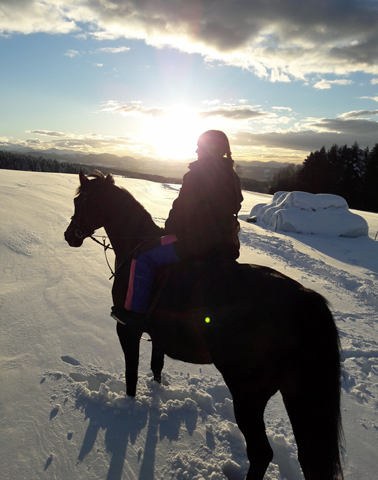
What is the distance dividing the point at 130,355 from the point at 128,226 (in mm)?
1415

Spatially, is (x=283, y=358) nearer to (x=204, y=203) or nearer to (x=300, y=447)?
(x=300, y=447)

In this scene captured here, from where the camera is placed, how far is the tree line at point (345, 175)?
120 ft

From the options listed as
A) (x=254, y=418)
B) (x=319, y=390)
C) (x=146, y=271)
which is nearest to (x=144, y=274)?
(x=146, y=271)

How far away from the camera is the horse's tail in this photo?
64.4 inches

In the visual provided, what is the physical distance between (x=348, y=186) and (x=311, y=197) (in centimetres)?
2806

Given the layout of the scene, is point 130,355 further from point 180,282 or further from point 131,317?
point 180,282

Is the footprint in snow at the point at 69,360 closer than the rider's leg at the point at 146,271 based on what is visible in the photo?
No

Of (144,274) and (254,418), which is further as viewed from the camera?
(144,274)

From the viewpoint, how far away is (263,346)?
1.74 meters

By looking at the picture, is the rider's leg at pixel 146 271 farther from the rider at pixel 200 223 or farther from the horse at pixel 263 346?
the horse at pixel 263 346

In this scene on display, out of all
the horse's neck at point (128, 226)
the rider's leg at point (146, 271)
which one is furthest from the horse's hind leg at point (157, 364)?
the horse's neck at point (128, 226)

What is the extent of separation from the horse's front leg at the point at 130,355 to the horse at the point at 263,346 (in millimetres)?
538

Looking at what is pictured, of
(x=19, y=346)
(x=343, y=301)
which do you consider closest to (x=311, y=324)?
(x=19, y=346)

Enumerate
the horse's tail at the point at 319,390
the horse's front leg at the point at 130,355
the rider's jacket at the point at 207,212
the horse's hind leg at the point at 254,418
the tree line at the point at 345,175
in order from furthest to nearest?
1. the tree line at the point at 345,175
2. the horse's front leg at the point at 130,355
3. the rider's jacket at the point at 207,212
4. the horse's hind leg at the point at 254,418
5. the horse's tail at the point at 319,390
